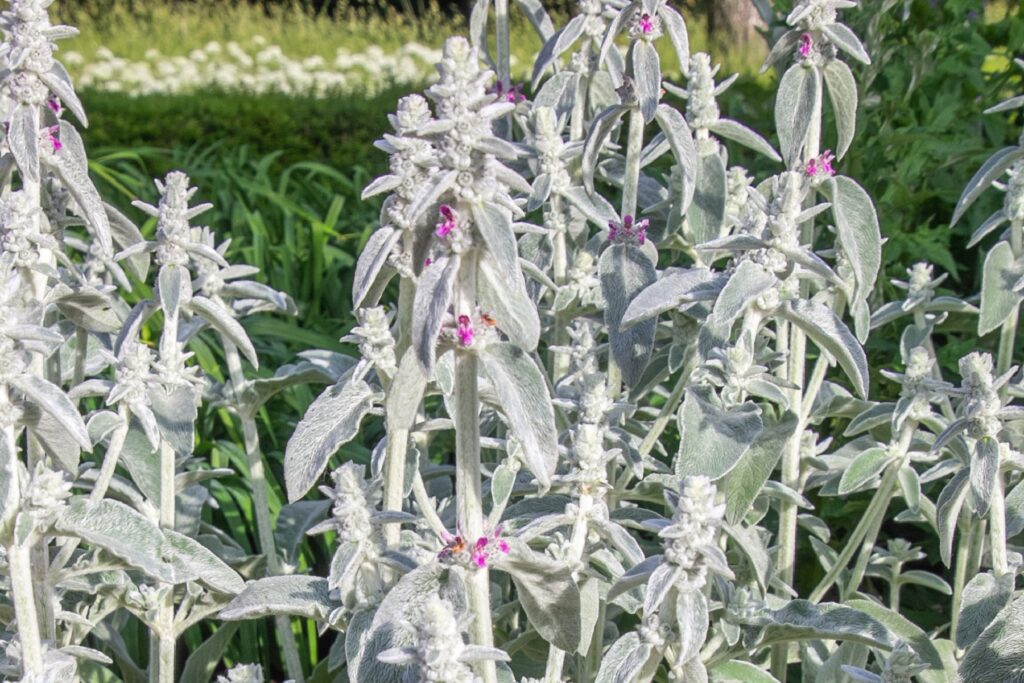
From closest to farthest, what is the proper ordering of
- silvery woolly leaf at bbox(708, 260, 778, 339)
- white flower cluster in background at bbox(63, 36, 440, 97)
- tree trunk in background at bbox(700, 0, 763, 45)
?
silvery woolly leaf at bbox(708, 260, 778, 339) < white flower cluster in background at bbox(63, 36, 440, 97) < tree trunk in background at bbox(700, 0, 763, 45)

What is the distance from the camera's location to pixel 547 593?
5.41 feet

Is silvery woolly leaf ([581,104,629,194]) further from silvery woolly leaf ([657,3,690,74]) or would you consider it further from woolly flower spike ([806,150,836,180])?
woolly flower spike ([806,150,836,180])

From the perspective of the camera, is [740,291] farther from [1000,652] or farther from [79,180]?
[79,180]

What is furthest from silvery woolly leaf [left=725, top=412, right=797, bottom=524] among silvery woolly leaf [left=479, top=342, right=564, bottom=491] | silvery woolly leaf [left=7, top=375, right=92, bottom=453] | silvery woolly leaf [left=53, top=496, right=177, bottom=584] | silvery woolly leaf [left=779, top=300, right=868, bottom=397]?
silvery woolly leaf [left=7, top=375, right=92, bottom=453]

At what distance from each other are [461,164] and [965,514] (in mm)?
1494

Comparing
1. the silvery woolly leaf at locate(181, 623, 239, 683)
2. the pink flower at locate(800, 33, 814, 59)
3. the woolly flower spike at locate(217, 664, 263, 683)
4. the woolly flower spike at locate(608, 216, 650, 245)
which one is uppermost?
the pink flower at locate(800, 33, 814, 59)

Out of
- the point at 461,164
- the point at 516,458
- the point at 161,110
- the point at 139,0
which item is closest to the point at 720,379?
the point at 516,458

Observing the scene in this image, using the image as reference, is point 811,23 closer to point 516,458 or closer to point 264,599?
point 516,458

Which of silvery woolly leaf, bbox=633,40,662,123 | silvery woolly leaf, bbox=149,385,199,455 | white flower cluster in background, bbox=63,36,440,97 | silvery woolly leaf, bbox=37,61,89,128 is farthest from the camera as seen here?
white flower cluster in background, bbox=63,36,440,97

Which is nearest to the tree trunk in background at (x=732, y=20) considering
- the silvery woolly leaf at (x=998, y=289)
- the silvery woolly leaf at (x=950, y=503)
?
the silvery woolly leaf at (x=998, y=289)

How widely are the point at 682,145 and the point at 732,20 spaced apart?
11.8 m

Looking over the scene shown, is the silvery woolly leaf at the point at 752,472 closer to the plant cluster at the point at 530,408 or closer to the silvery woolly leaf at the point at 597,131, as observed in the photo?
the plant cluster at the point at 530,408

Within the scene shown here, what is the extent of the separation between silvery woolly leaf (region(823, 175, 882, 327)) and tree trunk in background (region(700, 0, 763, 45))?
10.9 m

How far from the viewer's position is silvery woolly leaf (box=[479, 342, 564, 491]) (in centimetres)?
148
